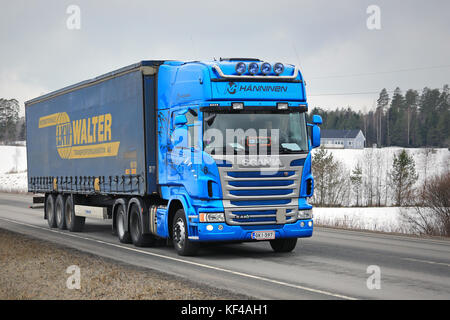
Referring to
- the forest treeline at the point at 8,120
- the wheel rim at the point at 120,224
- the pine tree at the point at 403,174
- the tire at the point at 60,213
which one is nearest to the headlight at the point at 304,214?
the wheel rim at the point at 120,224

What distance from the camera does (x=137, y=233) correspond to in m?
16.2

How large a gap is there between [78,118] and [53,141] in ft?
9.61

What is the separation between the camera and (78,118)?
19.9 metres

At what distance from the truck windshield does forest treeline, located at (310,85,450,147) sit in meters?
120

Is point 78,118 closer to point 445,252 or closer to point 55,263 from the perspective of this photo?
point 55,263

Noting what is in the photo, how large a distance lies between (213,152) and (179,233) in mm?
2218

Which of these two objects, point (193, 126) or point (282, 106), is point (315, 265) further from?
point (193, 126)

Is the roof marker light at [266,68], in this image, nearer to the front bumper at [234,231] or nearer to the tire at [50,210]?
the front bumper at [234,231]

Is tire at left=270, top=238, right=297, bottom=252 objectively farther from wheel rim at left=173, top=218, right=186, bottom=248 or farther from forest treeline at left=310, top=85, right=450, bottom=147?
forest treeline at left=310, top=85, right=450, bottom=147

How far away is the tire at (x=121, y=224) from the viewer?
55.3 feet

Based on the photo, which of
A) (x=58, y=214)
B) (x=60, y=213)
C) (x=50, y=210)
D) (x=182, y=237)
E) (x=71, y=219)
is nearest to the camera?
(x=182, y=237)

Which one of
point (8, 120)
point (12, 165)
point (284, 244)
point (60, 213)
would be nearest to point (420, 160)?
point (12, 165)

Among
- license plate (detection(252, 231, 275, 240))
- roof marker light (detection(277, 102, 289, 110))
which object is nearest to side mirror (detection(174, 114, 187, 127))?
roof marker light (detection(277, 102, 289, 110))
